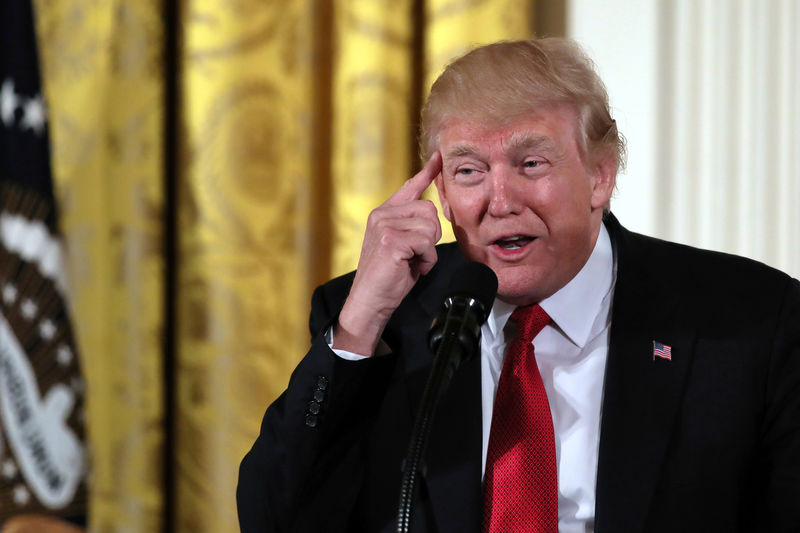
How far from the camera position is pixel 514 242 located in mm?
1492

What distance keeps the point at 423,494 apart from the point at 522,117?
606 mm

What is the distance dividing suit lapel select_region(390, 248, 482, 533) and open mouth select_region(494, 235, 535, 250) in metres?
0.13

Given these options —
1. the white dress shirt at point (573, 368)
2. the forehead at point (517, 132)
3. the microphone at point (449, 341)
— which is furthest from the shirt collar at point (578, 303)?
the microphone at point (449, 341)

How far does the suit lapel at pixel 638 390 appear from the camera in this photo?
1.38 meters

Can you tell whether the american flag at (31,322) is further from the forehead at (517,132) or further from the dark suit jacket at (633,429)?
the forehead at (517,132)

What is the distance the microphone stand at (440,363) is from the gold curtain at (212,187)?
107cm

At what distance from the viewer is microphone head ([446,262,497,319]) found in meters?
1.12

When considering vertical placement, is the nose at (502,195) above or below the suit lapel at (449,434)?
above

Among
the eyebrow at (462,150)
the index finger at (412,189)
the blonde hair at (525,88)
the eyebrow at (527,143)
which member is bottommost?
the index finger at (412,189)

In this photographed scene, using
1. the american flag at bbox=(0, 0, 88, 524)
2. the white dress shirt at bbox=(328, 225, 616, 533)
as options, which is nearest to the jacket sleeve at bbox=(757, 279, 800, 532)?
the white dress shirt at bbox=(328, 225, 616, 533)

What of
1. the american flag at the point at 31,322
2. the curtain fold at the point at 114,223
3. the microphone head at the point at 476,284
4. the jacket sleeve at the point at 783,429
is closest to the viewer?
the microphone head at the point at 476,284

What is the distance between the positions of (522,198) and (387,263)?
0.24m

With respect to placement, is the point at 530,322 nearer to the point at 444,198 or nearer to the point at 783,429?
the point at 444,198

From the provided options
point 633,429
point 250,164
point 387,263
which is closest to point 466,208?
point 387,263
